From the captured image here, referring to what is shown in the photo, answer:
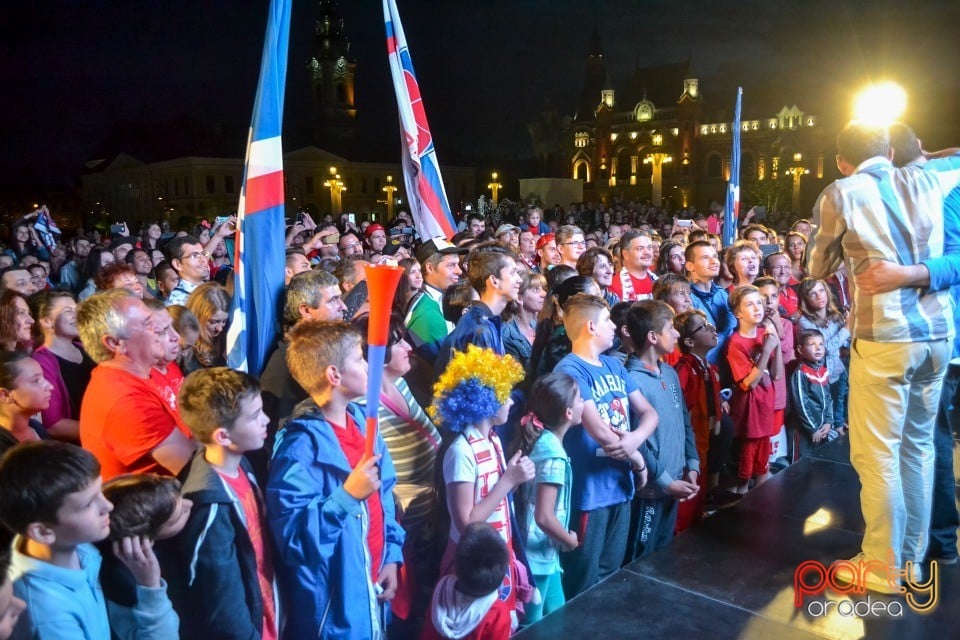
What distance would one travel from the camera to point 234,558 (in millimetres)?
2584

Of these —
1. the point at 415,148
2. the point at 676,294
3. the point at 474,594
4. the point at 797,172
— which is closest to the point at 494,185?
the point at 797,172

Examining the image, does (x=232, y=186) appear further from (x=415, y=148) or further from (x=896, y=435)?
(x=896, y=435)

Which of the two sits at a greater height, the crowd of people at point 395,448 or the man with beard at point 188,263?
the man with beard at point 188,263

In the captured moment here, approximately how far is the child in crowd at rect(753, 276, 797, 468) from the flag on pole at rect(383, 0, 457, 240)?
3.26 m

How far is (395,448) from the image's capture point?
3857 mm

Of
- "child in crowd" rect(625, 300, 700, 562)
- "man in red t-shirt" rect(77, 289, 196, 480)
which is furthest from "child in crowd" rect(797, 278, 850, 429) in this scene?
"man in red t-shirt" rect(77, 289, 196, 480)

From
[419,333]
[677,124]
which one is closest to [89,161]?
[677,124]

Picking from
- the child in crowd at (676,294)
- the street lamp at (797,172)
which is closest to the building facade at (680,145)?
the street lamp at (797,172)

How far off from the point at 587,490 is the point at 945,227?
83.9 inches

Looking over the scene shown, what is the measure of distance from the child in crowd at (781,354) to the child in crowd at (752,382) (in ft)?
0.23

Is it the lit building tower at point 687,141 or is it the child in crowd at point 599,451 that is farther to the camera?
the lit building tower at point 687,141

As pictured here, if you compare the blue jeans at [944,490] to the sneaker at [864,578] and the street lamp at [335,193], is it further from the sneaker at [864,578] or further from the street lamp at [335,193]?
the street lamp at [335,193]

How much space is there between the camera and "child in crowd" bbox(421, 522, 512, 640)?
312 centimetres

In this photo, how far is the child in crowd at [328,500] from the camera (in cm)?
272
